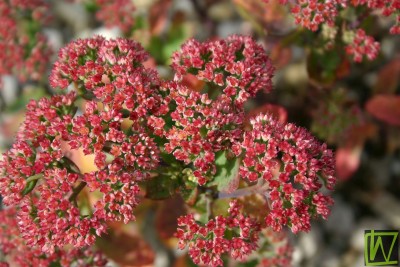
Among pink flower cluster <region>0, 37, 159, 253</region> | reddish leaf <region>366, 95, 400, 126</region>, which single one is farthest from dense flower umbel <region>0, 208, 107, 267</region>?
reddish leaf <region>366, 95, 400, 126</region>

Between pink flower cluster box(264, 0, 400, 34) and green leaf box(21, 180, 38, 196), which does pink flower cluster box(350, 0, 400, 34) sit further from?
green leaf box(21, 180, 38, 196)

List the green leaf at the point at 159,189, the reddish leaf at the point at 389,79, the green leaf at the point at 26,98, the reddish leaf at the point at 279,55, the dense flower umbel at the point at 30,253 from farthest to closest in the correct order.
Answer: the reddish leaf at the point at 389,79
the green leaf at the point at 26,98
the reddish leaf at the point at 279,55
the dense flower umbel at the point at 30,253
the green leaf at the point at 159,189

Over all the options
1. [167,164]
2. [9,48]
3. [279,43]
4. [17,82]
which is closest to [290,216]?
[167,164]

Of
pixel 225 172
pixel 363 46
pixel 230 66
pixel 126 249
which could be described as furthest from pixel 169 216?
pixel 363 46

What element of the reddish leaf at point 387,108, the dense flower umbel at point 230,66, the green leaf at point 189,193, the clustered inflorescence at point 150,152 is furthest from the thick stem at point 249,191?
the reddish leaf at point 387,108

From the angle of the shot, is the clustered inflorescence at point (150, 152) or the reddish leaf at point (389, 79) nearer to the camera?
the clustered inflorescence at point (150, 152)

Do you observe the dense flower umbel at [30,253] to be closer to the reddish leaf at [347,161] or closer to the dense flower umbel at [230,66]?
the dense flower umbel at [230,66]
